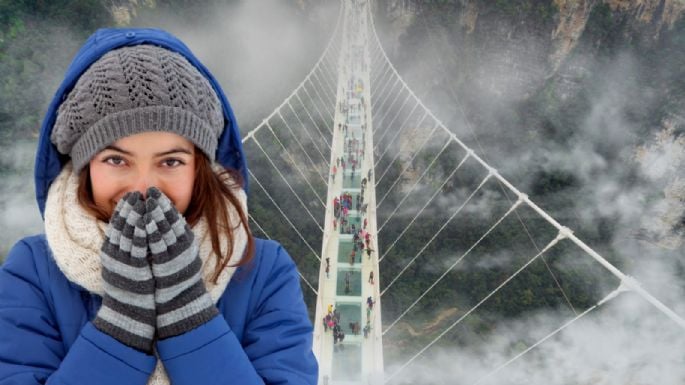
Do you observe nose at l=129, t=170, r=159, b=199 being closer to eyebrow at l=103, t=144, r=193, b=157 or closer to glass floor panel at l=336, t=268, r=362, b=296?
eyebrow at l=103, t=144, r=193, b=157

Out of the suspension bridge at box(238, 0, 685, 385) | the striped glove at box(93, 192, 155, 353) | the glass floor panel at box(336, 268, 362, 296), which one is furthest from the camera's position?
the glass floor panel at box(336, 268, 362, 296)

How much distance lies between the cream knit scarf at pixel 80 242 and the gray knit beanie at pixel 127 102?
1.9 inches

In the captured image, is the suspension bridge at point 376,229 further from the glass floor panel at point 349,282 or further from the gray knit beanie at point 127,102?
the gray knit beanie at point 127,102

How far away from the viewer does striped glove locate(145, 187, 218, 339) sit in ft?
1.64

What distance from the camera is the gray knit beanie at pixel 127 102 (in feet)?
1.78

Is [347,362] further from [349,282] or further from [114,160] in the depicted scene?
[114,160]

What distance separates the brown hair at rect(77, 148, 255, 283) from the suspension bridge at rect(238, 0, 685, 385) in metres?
2.70

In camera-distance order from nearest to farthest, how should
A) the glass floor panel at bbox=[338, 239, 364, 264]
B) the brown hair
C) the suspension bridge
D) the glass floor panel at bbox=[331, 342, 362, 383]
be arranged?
the brown hair → the glass floor panel at bbox=[331, 342, 362, 383] → the suspension bridge → the glass floor panel at bbox=[338, 239, 364, 264]

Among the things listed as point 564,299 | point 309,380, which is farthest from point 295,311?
point 564,299

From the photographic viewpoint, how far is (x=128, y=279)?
498mm

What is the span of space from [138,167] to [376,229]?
6.15m

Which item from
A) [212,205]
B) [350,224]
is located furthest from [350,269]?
[212,205]

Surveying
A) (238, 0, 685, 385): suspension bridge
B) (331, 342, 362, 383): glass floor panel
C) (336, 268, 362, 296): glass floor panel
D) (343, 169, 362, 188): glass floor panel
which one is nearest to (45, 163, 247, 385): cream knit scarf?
(238, 0, 685, 385): suspension bridge

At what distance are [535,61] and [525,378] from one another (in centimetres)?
1254
